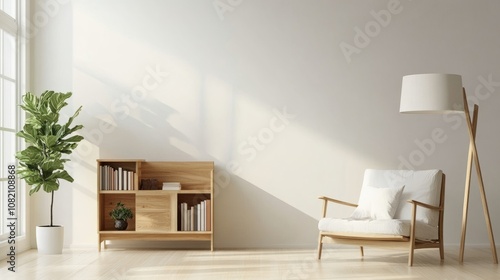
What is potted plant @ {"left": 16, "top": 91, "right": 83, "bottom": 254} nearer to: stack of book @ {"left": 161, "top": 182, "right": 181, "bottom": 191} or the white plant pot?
the white plant pot

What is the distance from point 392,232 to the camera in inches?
243

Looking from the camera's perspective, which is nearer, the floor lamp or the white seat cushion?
the white seat cushion

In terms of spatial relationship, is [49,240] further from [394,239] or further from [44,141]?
[394,239]

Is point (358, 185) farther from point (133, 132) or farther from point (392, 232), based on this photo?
point (133, 132)

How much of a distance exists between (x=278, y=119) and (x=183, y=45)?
1254mm

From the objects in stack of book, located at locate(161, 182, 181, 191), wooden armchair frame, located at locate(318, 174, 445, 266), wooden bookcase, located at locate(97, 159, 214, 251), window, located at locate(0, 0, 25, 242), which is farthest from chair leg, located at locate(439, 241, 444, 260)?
window, located at locate(0, 0, 25, 242)

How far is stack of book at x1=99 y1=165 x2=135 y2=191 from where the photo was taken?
7352 mm

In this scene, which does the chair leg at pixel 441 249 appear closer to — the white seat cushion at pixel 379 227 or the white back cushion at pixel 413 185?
the white seat cushion at pixel 379 227

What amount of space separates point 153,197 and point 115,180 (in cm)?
42

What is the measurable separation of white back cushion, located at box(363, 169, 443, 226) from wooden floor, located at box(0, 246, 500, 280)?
405 millimetres

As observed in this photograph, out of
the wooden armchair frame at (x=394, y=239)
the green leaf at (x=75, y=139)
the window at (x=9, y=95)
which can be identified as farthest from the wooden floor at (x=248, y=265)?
the green leaf at (x=75, y=139)

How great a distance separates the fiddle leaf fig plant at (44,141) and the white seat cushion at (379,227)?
256 centimetres

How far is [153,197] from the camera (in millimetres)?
7301

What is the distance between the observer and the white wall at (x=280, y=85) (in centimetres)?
766
